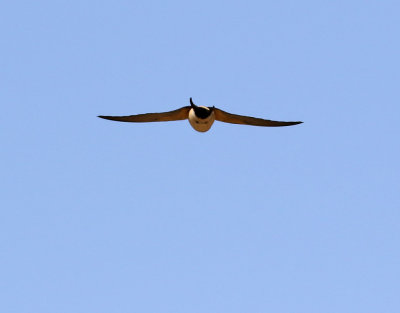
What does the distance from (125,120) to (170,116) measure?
111 inches

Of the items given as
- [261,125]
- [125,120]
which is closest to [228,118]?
[261,125]

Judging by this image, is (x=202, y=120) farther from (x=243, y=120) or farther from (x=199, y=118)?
(x=243, y=120)

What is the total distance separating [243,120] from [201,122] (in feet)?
12.4

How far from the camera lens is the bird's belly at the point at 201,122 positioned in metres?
55.4

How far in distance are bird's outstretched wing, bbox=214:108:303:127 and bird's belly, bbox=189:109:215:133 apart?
4.28ft

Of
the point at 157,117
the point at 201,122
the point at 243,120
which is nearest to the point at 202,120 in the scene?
the point at 201,122

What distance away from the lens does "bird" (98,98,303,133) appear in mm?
55188

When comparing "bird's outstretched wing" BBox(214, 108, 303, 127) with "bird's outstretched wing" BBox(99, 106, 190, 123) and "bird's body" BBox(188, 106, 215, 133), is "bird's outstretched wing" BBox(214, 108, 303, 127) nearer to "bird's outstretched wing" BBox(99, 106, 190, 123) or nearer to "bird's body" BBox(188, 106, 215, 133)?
"bird's body" BBox(188, 106, 215, 133)

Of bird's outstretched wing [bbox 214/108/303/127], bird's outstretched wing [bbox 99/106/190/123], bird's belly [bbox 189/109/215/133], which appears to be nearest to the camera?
bird's belly [bbox 189/109/215/133]

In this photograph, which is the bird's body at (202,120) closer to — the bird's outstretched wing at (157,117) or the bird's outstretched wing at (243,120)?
the bird's outstretched wing at (157,117)

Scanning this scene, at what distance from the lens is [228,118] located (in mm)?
57750

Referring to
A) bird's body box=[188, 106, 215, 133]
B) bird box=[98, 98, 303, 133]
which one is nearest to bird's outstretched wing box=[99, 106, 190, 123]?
bird box=[98, 98, 303, 133]

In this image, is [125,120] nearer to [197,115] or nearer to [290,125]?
[197,115]

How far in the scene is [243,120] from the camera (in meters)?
58.2
